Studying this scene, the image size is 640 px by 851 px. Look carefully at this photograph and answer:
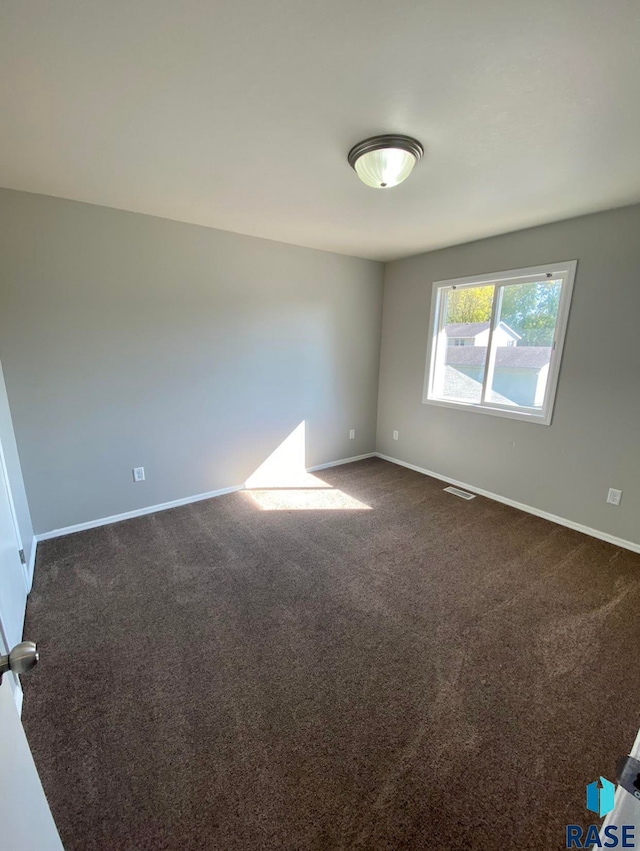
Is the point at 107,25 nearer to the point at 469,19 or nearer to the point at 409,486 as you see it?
the point at 469,19

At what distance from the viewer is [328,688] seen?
158 cm

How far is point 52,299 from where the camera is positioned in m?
2.48

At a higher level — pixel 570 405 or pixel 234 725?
pixel 570 405

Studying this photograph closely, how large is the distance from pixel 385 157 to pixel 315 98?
45 centimetres

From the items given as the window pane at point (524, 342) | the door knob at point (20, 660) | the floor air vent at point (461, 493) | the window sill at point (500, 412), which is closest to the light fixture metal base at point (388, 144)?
the window pane at point (524, 342)

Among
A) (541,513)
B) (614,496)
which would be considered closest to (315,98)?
(614,496)

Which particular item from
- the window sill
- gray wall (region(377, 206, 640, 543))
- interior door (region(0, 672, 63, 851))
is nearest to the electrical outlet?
gray wall (region(377, 206, 640, 543))

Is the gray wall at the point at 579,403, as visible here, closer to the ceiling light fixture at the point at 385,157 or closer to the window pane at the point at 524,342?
the window pane at the point at 524,342

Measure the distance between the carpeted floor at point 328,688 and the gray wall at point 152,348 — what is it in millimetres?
690

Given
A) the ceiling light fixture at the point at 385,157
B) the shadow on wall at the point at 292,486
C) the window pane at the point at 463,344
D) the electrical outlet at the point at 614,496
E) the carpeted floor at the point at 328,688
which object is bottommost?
the carpeted floor at the point at 328,688

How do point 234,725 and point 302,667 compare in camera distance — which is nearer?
point 234,725

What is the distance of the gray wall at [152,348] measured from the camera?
2457mm

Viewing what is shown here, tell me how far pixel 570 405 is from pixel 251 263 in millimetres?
3012

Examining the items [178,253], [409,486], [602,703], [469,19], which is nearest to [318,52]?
[469,19]
